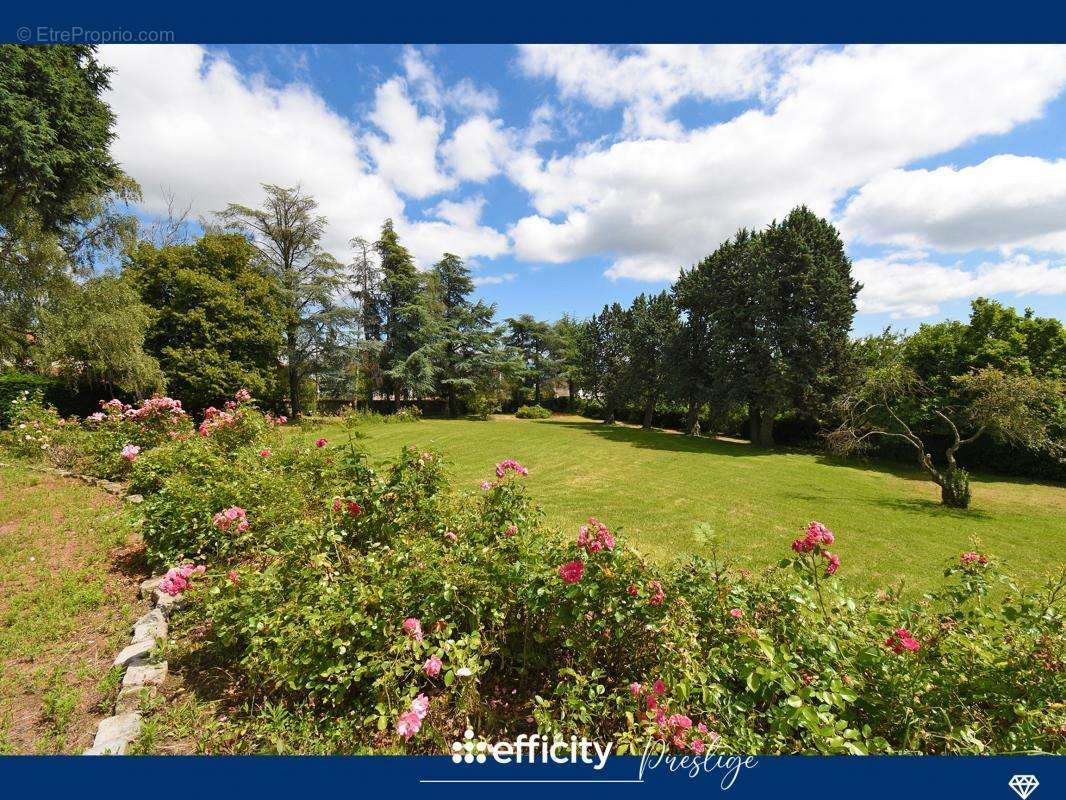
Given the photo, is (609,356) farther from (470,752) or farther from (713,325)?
(470,752)

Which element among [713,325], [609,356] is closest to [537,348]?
[609,356]

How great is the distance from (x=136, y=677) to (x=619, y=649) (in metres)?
2.92

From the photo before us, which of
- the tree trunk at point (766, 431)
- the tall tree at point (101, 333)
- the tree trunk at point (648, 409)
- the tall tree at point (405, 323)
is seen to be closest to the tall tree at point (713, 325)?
the tree trunk at point (766, 431)

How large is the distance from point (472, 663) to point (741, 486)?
10.7 m

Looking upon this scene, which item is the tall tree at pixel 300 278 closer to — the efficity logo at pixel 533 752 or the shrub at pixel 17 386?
the shrub at pixel 17 386

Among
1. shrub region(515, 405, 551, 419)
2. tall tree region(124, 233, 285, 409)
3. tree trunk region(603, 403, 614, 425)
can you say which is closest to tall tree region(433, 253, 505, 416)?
shrub region(515, 405, 551, 419)

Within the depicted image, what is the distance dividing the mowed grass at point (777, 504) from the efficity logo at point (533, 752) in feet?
3.25

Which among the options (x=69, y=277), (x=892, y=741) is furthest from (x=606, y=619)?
(x=69, y=277)

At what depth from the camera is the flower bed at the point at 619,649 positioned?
70.7 inches

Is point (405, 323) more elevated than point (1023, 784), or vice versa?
point (405, 323)

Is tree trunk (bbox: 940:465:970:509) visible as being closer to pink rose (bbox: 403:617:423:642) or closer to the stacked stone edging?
pink rose (bbox: 403:617:423:642)

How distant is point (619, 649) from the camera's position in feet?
7.57

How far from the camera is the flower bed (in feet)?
5.90
